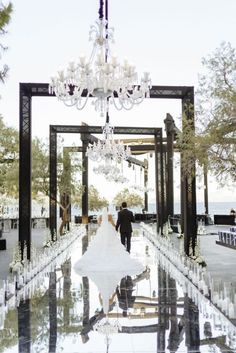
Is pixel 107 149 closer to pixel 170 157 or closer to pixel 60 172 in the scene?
pixel 60 172

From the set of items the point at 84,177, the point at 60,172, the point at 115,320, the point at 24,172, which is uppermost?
the point at 84,177

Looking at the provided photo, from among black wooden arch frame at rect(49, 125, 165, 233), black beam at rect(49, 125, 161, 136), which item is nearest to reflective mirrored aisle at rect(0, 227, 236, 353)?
black wooden arch frame at rect(49, 125, 165, 233)

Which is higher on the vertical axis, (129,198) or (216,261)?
(129,198)

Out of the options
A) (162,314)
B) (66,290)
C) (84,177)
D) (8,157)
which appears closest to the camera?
(162,314)

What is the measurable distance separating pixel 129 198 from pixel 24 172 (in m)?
26.9

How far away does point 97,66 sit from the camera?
25.4ft

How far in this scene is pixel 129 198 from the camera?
123 feet

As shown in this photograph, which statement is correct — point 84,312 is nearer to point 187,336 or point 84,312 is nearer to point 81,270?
point 187,336

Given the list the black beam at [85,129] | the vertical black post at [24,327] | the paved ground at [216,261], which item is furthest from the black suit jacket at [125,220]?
the black beam at [85,129]

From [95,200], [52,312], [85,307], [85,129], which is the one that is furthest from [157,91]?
[95,200]

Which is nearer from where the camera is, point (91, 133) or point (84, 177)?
point (91, 133)

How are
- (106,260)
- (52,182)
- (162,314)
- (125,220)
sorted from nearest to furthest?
(162,314), (106,260), (125,220), (52,182)

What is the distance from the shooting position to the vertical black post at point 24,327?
16.0 feet

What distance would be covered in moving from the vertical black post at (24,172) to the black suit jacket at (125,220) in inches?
91.8
